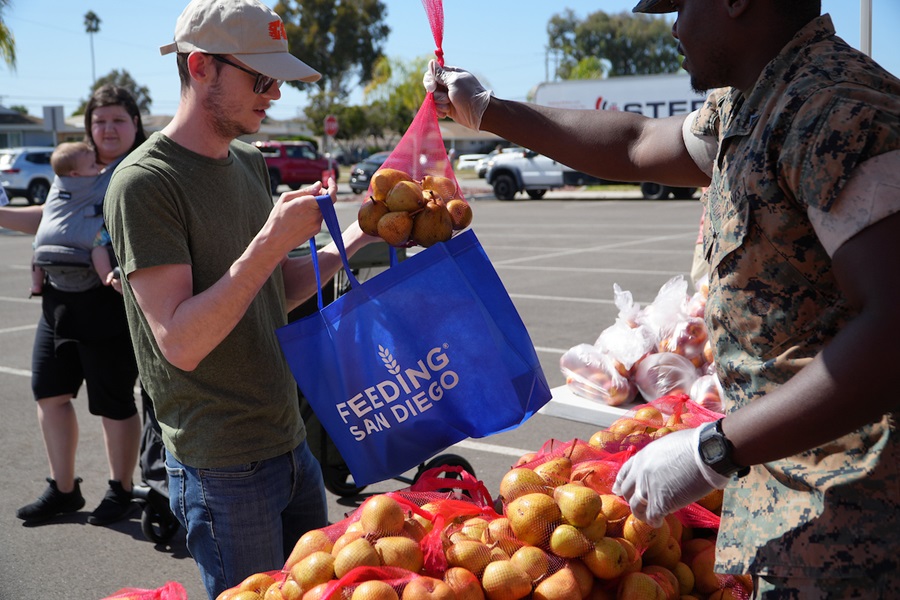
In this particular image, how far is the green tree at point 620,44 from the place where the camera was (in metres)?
95.8

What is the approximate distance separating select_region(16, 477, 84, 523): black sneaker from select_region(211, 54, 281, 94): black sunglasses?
312 centimetres

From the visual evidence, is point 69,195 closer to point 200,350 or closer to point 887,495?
point 200,350

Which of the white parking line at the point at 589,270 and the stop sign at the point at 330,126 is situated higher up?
the stop sign at the point at 330,126

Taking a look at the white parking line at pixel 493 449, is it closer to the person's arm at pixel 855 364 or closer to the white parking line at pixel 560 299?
the person's arm at pixel 855 364

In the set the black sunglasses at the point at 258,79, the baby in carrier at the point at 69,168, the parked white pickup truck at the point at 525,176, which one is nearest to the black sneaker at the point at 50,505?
the baby in carrier at the point at 69,168

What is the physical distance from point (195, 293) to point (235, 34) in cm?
62

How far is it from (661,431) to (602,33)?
99.3 m

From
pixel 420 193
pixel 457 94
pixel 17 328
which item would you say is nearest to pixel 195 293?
pixel 420 193

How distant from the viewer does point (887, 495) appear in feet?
4.80

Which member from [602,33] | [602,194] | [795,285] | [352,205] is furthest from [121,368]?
[602,33]

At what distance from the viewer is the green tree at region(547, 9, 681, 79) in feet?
314

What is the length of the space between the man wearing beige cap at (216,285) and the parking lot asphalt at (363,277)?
1.81 m

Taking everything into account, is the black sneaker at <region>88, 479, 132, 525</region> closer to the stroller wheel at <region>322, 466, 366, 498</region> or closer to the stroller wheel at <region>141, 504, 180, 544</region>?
the stroller wheel at <region>141, 504, 180, 544</region>

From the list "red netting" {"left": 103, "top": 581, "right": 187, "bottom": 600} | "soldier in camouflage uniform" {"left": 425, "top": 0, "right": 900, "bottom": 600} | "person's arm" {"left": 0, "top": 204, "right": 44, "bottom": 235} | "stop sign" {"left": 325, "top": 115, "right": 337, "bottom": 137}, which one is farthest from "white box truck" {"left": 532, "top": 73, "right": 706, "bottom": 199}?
"soldier in camouflage uniform" {"left": 425, "top": 0, "right": 900, "bottom": 600}
